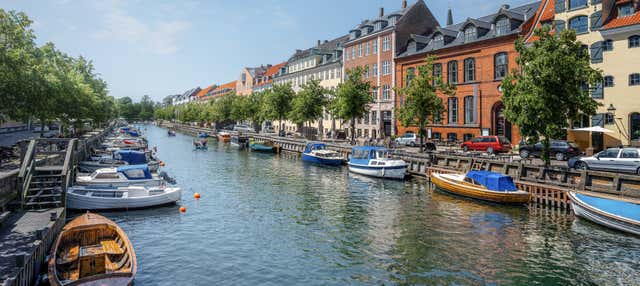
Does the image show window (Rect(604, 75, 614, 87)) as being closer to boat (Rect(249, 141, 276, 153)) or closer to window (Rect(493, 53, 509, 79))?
window (Rect(493, 53, 509, 79))

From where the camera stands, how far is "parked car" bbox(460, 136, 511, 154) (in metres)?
39.6

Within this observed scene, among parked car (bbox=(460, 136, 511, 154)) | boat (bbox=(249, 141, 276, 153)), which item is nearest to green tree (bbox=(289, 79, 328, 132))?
boat (bbox=(249, 141, 276, 153))

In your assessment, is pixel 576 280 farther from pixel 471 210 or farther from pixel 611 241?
pixel 471 210

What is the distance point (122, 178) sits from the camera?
29172 mm

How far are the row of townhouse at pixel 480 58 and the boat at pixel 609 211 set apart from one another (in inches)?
540

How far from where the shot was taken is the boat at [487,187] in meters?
26.7

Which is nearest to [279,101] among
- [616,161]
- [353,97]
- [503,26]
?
[353,97]

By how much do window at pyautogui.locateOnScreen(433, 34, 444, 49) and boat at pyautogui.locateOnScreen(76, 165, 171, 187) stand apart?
4168 cm

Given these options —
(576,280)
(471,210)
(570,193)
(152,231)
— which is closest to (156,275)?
(152,231)

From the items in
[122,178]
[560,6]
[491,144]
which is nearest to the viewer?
[122,178]

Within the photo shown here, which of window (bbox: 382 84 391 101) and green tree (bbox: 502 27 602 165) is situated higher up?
window (bbox: 382 84 391 101)

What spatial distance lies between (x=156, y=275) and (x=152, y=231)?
639 centimetres

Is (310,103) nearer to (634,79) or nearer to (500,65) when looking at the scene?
(500,65)

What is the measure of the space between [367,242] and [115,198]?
50.9 ft
